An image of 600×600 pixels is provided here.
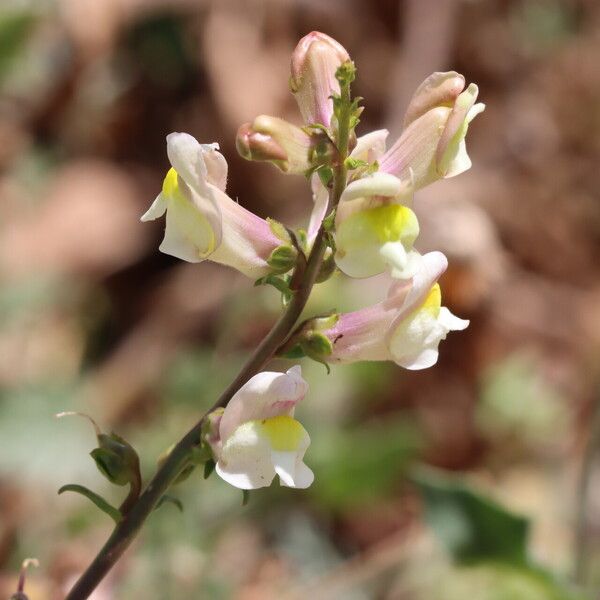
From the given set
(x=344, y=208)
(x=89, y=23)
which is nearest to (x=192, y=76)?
(x=89, y=23)

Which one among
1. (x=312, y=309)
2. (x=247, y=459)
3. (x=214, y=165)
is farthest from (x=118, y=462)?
(x=312, y=309)

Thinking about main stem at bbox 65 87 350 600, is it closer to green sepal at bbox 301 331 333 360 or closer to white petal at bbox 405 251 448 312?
green sepal at bbox 301 331 333 360

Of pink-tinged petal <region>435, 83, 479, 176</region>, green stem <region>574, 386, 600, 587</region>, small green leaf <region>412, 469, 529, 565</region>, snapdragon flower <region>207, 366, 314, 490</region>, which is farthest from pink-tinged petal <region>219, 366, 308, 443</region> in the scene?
green stem <region>574, 386, 600, 587</region>

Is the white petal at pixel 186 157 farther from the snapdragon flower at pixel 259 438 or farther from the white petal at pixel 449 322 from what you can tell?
the white petal at pixel 449 322

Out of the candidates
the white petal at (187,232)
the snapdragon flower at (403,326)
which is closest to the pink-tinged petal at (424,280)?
the snapdragon flower at (403,326)

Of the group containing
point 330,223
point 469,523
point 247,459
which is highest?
point 330,223

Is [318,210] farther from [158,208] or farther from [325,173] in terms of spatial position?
[158,208]
